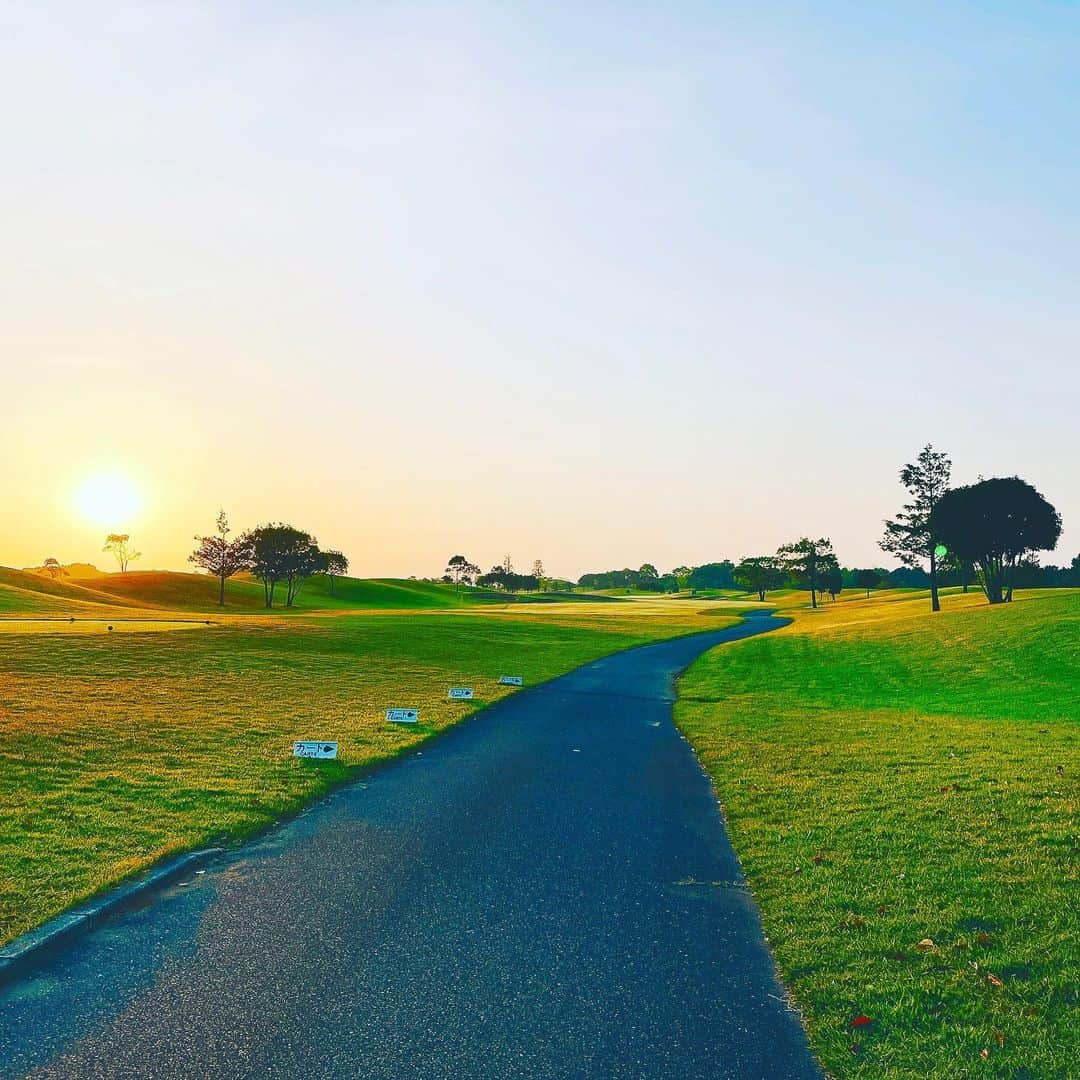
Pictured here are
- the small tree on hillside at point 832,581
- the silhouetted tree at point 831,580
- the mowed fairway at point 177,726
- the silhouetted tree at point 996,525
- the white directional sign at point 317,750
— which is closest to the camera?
the mowed fairway at point 177,726

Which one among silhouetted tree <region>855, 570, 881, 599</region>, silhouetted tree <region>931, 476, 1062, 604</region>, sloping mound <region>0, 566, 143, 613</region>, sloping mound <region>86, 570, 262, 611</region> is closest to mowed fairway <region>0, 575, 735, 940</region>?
sloping mound <region>0, 566, 143, 613</region>

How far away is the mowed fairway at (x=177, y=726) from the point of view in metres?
11.0

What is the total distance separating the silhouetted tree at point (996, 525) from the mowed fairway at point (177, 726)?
42.5 meters

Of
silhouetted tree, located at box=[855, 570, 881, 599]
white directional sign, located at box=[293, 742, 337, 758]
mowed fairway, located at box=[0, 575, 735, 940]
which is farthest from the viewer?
silhouetted tree, located at box=[855, 570, 881, 599]

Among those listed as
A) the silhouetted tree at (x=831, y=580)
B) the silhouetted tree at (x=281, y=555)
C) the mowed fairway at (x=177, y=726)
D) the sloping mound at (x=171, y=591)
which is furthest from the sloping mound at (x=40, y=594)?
the silhouetted tree at (x=831, y=580)

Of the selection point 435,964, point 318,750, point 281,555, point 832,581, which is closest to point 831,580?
point 832,581

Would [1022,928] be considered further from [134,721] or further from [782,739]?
[134,721]

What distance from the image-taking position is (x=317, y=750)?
1652cm

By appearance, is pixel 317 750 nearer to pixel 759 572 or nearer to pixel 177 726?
pixel 177 726

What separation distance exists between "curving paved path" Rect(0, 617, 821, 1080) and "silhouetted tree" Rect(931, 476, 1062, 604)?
69276mm

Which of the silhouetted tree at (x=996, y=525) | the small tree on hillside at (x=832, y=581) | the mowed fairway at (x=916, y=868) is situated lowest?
the mowed fairway at (x=916, y=868)

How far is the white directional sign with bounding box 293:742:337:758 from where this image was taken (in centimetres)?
1647

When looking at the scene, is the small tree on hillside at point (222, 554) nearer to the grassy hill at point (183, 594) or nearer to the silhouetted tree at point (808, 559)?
the grassy hill at point (183, 594)

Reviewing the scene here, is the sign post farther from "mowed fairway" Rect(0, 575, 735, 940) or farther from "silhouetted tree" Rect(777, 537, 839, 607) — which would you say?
"silhouetted tree" Rect(777, 537, 839, 607)
